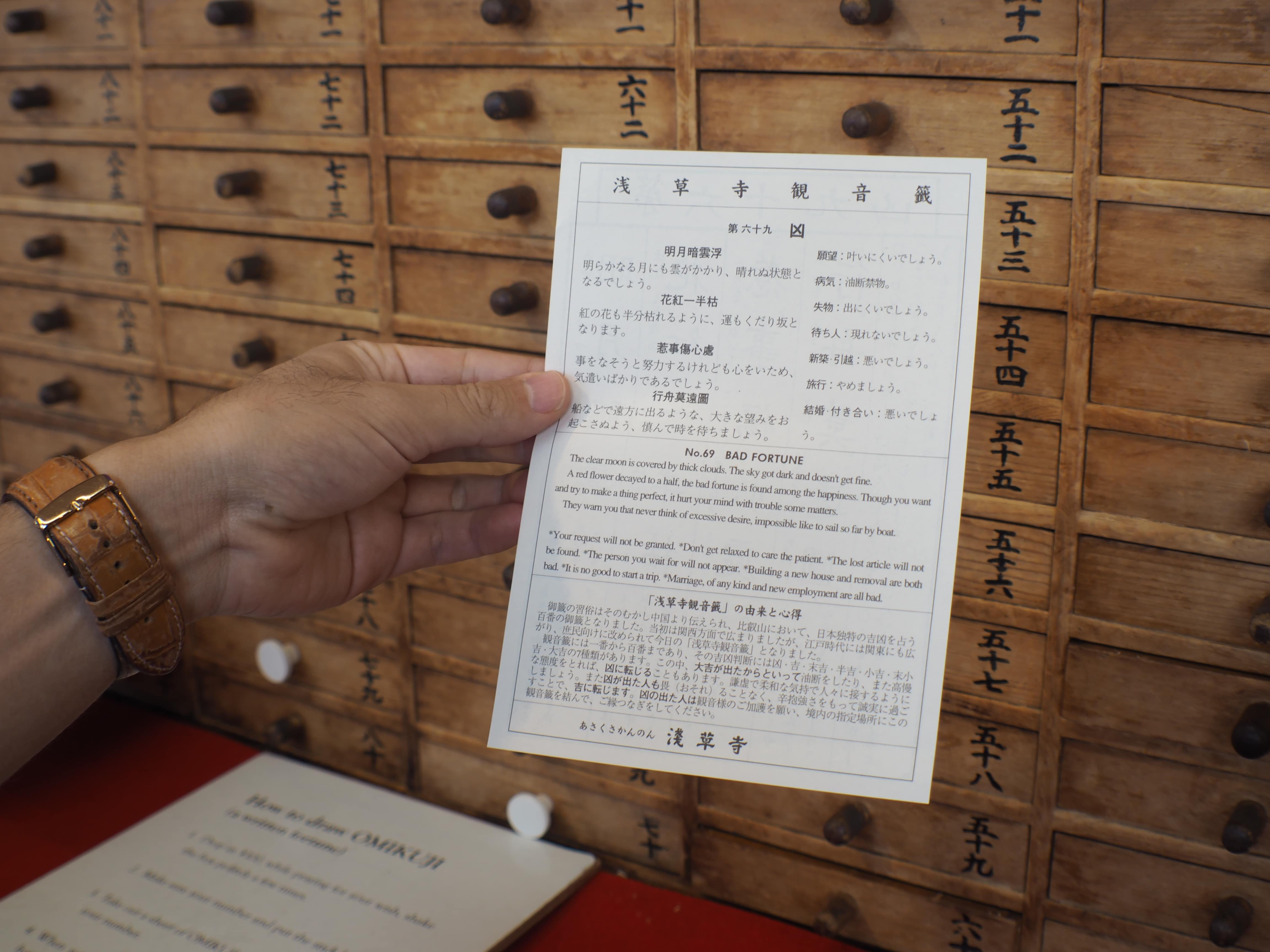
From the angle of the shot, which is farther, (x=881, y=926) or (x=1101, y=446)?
(x=881, y=926)

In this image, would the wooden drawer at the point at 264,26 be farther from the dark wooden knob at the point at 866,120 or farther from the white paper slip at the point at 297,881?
the white paper slip at the point at 297,881

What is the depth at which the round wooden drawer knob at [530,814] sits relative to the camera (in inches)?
53.2

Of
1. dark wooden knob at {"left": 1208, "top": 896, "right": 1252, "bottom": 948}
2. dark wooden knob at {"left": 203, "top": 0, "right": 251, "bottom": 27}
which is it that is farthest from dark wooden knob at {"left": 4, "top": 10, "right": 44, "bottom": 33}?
dark wooden knob at {"left": 1208, "top": 896, "right": 1252, "bottom": 948}

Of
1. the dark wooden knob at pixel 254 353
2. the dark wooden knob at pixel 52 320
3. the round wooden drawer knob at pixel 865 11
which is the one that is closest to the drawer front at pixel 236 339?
the dark wooden knob at pixel 254 353

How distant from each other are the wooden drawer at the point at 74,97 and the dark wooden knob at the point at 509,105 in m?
0.69

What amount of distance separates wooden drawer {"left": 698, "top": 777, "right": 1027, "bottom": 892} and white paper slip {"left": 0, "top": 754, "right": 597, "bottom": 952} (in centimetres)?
25

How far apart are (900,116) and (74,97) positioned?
1296 mm

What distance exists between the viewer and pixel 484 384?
2.94 feet

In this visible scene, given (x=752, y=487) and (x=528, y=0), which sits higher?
(x=528, y=0)

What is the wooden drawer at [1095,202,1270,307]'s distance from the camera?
2.89 ft

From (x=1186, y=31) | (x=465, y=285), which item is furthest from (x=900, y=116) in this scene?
(x=465, y=285)

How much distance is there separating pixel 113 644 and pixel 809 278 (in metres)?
0.71

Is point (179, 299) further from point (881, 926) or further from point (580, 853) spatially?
point (881, 926)

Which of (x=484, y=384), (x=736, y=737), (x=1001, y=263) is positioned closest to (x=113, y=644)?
(x=484, y=384)
